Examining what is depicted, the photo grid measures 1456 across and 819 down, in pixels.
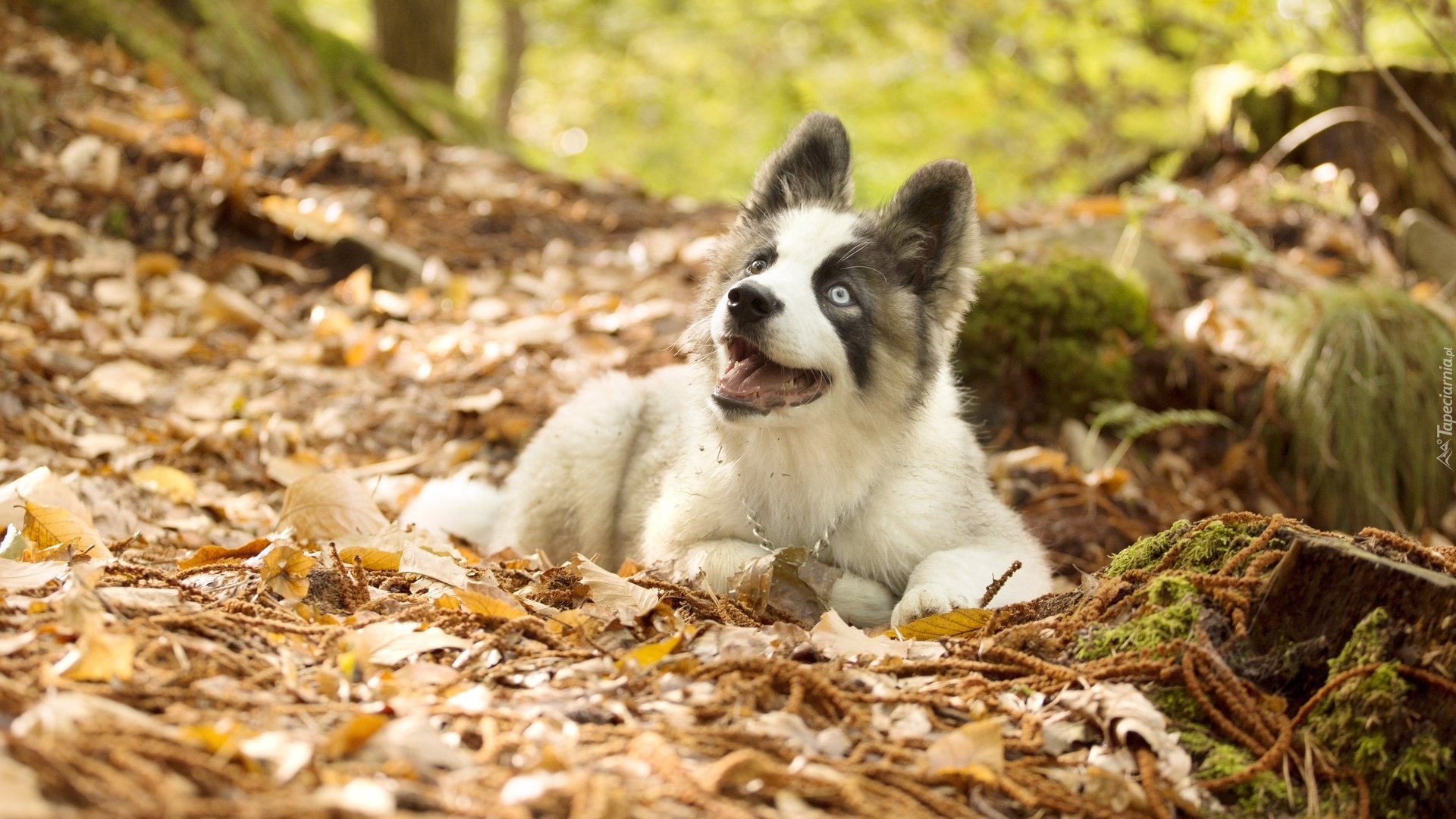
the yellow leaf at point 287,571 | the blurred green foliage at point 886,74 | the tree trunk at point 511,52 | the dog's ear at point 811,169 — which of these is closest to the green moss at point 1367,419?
the dog's ear at point 811,169

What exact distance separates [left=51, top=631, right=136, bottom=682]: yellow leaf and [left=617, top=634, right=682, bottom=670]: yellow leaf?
1072 mm

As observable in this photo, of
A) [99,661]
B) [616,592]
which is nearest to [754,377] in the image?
[616,592]

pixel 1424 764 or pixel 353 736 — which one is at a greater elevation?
pixel 353 736

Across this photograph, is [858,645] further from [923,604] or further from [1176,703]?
[1176,703]

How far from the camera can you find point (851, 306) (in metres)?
4.05

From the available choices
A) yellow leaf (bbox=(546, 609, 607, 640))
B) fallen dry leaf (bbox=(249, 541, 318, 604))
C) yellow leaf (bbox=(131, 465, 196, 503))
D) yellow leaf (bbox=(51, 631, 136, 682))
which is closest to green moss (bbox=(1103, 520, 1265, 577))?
yellow leaf (bbox=(546, 609, 607, 640))

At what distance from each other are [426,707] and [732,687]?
0.69 metres

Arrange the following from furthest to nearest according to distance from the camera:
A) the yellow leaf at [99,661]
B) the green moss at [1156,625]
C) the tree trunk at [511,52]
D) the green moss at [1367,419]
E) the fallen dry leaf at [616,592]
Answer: the tree trunk at [511,52], the green moss at [1367,419], the fallen dry leaf at [616,592], the green moss at [1156,625], the yellow leaf at [99,661]

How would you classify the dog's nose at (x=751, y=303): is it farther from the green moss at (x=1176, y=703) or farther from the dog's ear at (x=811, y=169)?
the green moss at (x=1176, y=703)

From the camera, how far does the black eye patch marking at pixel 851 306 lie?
157 inches

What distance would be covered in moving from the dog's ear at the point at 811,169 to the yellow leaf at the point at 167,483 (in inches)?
114

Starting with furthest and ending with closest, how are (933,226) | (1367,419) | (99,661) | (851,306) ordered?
(1367,419), (933,226), (851,306), (99,661)

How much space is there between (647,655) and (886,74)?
1479cm

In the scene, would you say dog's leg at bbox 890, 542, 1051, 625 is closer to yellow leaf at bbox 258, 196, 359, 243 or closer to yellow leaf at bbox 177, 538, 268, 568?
yellow leaf at bbox 177, 538, 268, 568
